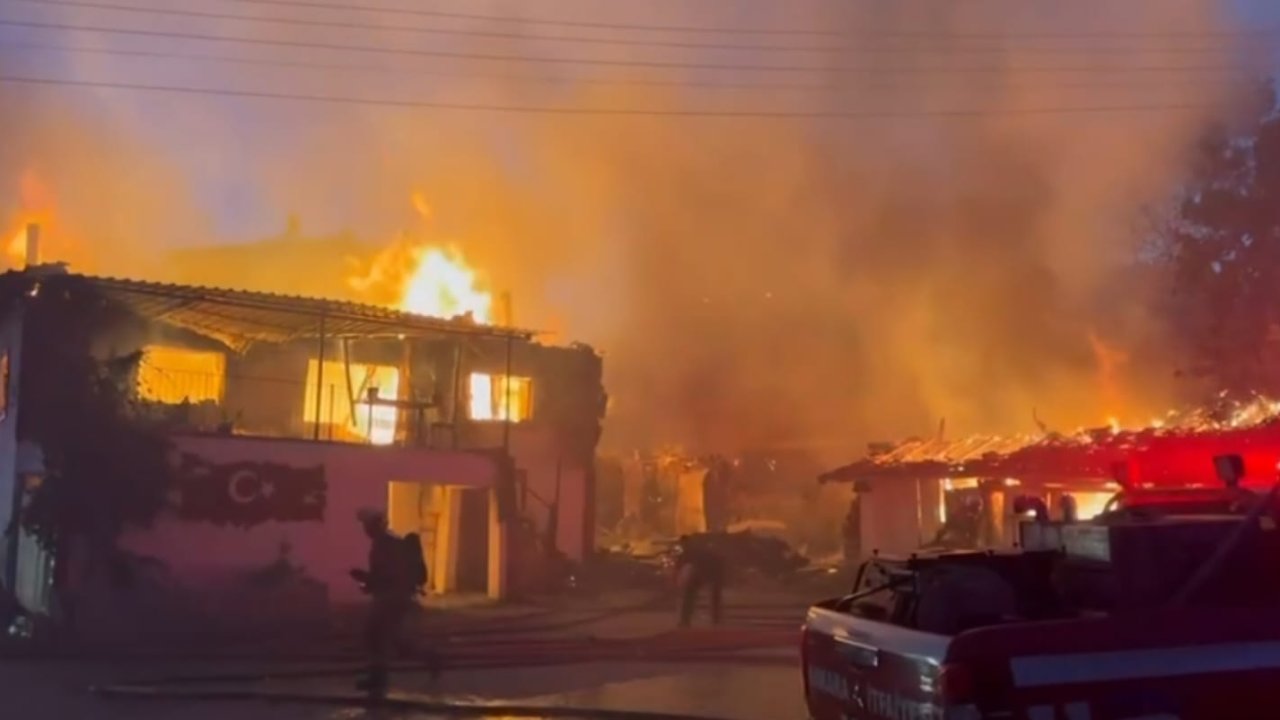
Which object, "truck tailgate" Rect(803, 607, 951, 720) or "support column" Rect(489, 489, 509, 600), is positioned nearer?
"truck tailgate" Rect(803, 607, 951, 720)

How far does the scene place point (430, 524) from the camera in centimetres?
2344

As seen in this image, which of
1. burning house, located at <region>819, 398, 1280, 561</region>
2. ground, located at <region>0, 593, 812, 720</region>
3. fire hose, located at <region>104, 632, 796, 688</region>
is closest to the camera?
ground, located at <region>0, 593, 812, 720</region>

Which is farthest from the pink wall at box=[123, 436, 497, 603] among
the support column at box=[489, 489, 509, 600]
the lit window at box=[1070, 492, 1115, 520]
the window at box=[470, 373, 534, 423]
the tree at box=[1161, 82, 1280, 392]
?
the tree at box=[1161, 82, 1280, 392]

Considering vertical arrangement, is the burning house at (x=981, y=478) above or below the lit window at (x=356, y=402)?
below

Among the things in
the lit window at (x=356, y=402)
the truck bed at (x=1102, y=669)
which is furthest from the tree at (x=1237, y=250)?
the truck bed at (x=1102, y=669)

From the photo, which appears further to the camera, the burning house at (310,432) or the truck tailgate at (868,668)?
the burning house at (310,432)

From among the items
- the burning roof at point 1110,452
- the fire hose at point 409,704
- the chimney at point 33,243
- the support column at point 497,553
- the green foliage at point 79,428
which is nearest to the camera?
the fire hose at point 409,704

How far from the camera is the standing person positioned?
36.7 ft

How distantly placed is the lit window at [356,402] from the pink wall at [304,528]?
288 centimetres

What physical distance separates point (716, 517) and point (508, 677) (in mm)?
23130

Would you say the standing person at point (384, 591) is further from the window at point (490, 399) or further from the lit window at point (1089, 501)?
the window at point (490, 399)

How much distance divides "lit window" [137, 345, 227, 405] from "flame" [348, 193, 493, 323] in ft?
25.6

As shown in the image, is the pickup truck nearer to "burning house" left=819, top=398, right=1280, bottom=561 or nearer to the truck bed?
the truck bed

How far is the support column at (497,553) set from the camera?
2178 cm
